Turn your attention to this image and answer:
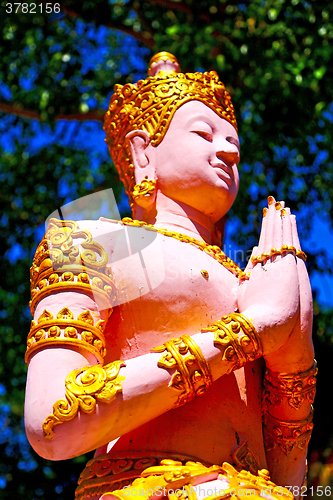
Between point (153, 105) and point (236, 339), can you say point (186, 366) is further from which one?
point (153, 105)

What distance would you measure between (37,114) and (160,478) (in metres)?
5.22

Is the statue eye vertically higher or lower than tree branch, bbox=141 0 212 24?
lower

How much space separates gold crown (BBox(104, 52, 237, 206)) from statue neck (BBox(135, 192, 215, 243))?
212 mm

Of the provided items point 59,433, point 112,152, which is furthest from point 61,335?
point 112,152

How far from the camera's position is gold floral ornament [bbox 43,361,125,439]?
248 cm

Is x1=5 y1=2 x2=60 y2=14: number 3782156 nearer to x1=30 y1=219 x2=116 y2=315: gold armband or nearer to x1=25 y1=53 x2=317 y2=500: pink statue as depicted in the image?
x1=25 y1=53 x2=317 y2=500: pink statue

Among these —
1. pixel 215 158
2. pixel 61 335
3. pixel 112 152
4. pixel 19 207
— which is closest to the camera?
pixel 61 335

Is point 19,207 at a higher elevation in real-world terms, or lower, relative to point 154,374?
higher

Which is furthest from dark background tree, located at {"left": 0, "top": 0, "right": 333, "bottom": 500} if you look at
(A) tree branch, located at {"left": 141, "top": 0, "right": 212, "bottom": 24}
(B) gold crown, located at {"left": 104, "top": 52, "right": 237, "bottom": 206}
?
(B) gold crown, located at {"left": 104, "top": 52, "right": 237, "bottom": 206}

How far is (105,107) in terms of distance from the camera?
7652 millimetres

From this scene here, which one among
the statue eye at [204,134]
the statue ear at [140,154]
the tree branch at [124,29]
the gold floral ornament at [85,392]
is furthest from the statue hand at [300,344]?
the tree branch at [124,29]

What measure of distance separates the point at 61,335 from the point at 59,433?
1.29 ft

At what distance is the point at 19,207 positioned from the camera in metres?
7.86

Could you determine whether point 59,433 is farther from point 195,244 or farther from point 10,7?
point 10,7
